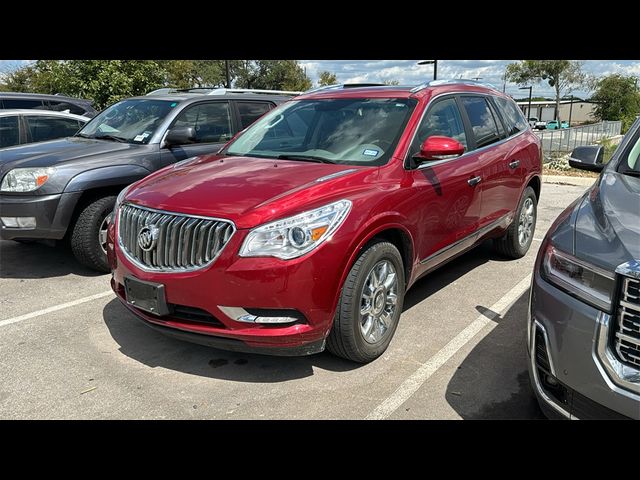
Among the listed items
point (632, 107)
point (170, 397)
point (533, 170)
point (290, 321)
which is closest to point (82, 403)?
point (170, 397)

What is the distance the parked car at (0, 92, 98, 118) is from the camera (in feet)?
29.5

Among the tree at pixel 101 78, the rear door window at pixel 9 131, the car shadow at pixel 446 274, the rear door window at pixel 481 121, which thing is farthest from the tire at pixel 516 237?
the tree at pixel 101 78

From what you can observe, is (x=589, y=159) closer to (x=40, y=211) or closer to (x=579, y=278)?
(x=579, y=278)

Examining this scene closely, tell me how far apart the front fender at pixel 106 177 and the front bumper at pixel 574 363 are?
417 cm

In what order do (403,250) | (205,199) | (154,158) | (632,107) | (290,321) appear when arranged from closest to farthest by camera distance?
(290,321), (205,199), (403,250), (154,158), (632,107)

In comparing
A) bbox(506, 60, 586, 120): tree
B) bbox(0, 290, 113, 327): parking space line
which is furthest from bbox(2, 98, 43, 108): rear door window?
bbox(506, 60, 586, 120): tree

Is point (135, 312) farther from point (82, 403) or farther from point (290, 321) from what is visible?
point (290, 321)

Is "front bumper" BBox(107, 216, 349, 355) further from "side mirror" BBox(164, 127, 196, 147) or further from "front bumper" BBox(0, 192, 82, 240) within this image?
"side mirror" BBox(164, 127, 196, 147)

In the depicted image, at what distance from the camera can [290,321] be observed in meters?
2.97

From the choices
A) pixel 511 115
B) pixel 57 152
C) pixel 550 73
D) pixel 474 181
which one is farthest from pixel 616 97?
pixel 57 152

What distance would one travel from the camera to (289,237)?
9.61ft

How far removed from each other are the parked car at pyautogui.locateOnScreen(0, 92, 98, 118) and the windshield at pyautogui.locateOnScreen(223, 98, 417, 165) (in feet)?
18.8

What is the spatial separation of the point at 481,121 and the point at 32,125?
621 centimetres

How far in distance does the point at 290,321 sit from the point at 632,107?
58.0 meters
